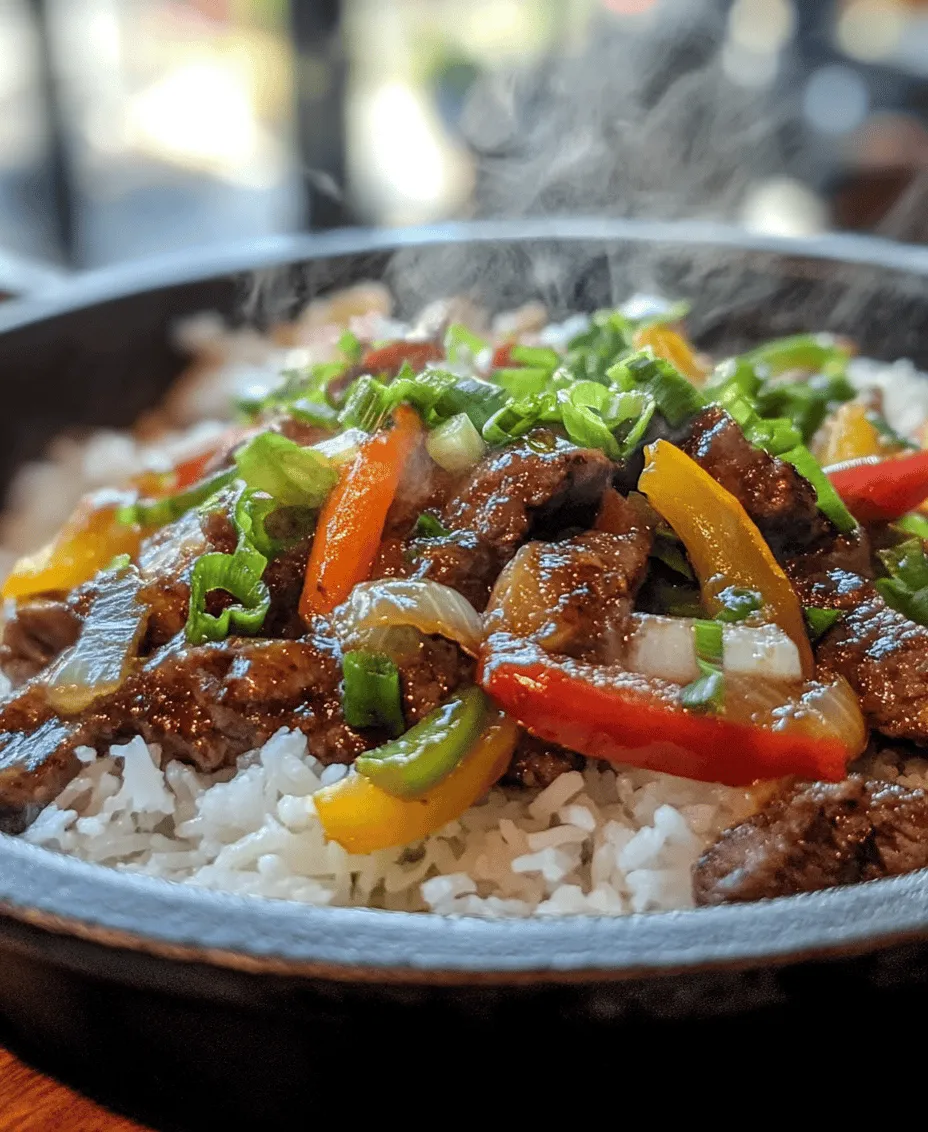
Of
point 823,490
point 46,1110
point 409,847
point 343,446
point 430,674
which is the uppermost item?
Result: point 343,446

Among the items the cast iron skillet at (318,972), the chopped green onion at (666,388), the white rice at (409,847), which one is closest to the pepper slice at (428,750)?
the white rice at (409,847)

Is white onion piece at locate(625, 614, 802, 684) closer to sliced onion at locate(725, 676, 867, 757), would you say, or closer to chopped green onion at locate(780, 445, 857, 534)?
sliced onion at locate(725, 676, 867, 757)

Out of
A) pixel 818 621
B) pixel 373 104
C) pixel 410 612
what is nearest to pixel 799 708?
pixel 818 621

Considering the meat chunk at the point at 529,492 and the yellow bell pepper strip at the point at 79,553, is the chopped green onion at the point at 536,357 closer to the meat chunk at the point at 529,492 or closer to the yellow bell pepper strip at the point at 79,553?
the meat chunk at the point at 529,492

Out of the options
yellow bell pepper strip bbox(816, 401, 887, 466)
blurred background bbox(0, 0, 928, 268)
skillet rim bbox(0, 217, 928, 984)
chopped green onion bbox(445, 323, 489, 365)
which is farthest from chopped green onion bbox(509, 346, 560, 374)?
blurred background bbox(0, 0, 928, 268)

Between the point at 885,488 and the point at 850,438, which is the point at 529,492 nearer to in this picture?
the point at 885,488

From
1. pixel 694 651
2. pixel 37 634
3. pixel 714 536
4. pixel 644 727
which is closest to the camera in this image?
pixel 644 727

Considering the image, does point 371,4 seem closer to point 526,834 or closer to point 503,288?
point 503,288
